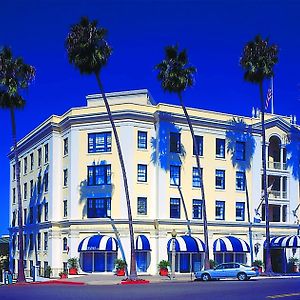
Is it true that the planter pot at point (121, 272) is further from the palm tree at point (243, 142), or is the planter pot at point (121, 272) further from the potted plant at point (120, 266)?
the palm tree at point (243, 142)

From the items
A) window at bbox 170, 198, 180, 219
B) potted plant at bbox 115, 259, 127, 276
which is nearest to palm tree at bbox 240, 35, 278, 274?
window at bbox 170, 198, 180, 219

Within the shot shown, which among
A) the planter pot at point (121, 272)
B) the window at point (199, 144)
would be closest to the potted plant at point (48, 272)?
the planter pot at point (121, 272)

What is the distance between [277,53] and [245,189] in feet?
49.3

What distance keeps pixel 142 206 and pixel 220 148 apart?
10.8m

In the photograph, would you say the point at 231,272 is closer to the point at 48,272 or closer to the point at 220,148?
the point at 220,148

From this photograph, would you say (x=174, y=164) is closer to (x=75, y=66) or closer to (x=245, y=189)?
(x=245, y=189)

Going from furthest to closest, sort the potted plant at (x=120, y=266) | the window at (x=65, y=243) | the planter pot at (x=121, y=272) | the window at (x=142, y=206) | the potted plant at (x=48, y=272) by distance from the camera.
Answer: the potted plant at (x=48, y=272), the window at (x=65, y=243), the window at (x=142, y=206), the potted plant at (x=120, y=266), the planter pot at (x=121, y=272)

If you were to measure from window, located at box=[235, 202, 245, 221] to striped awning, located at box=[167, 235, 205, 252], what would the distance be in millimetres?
5899

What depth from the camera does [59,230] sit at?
6069 cm

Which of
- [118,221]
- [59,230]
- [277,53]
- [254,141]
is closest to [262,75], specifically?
[277,53]

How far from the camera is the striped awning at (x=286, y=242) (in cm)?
6256

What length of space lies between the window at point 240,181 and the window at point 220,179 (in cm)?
178

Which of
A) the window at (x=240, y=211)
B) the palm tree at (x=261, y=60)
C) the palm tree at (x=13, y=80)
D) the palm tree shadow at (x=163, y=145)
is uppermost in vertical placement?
the palm tree at (x=261, y=60)

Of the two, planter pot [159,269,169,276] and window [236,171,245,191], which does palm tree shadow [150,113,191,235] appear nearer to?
planter pot [159,269,169,276]
